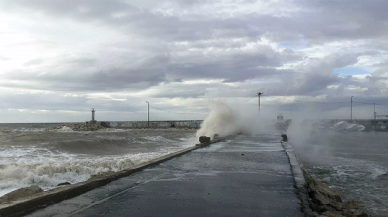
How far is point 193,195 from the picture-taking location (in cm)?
608

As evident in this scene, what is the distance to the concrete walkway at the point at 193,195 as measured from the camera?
5.04 metres

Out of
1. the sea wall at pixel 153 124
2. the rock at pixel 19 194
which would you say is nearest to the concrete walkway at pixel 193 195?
the rock at pixel 19 194

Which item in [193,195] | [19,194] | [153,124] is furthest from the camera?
[153,124]

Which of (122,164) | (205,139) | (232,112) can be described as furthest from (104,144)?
(232,112)

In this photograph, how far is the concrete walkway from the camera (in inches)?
199

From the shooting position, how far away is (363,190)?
9.62 metres

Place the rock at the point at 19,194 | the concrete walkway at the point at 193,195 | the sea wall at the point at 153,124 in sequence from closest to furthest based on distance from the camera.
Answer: the concrete walkway at the point at 193,195
the rock at the point at 19,194
the sea wall at the point at 153,124

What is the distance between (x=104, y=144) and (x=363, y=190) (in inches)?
819

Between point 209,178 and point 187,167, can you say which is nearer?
point 209,178

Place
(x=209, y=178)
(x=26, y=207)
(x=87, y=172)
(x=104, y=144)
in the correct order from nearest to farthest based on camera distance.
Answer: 1. (x=26, y=207)
2. (x=209, y=178)
3. (x=87, y=172)
4. (x=104, y=144)

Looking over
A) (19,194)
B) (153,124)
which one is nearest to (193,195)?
(19,194)

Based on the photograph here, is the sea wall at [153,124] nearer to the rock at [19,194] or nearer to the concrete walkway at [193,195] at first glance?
the concrete walkway at [193,195]

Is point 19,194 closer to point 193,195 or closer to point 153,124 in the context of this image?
point 193,195

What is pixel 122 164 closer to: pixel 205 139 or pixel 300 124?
pixel 205 139
